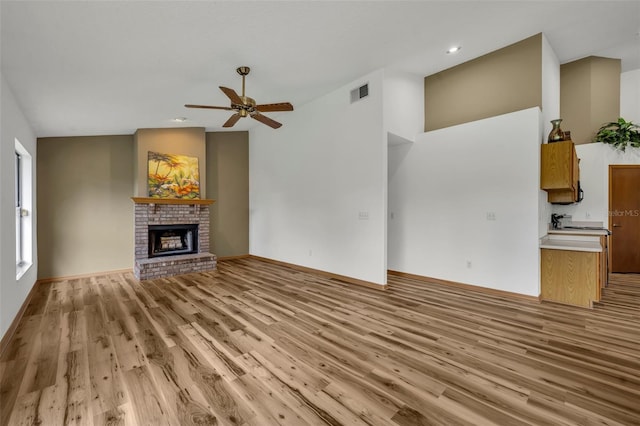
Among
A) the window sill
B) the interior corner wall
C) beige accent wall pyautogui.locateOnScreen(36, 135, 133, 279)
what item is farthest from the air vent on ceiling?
the interior corner wall

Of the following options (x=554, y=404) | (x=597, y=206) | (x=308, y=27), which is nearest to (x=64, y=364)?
(x=554, y=404)

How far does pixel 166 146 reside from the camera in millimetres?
6031

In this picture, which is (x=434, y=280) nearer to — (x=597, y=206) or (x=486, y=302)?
(x=486, y=302)

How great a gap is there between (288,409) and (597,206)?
678cm

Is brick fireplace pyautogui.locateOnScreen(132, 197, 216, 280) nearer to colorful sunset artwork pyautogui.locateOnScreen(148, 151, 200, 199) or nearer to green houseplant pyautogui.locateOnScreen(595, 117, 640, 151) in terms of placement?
colorful sunset artwork pyautogui.locateOnScreen(148, 151, 200, 199)

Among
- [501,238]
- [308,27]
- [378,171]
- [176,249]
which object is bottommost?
[176,249]

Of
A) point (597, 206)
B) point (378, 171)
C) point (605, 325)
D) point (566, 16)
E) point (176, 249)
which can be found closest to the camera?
point (605, 325)

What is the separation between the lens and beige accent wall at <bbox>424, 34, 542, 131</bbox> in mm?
3990

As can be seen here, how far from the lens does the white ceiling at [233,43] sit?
8.15 feet

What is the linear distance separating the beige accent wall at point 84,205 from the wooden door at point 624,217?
9855 millimetres

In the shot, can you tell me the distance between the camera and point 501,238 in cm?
408

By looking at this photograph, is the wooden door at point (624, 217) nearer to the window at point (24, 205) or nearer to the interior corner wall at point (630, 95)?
the interior corner wall at point (630, 95)

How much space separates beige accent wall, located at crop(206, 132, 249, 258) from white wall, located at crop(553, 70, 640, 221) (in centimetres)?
688

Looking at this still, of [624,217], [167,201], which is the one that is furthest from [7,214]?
[624,217]
